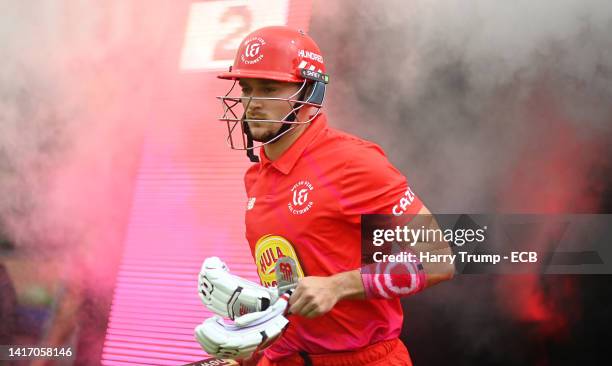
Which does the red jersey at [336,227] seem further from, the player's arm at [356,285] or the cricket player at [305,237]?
the player's arm at [356,285]

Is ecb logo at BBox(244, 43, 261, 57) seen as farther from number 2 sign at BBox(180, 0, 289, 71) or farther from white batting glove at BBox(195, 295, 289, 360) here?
number 2 sign at BBox(180, 0, 289, 71)

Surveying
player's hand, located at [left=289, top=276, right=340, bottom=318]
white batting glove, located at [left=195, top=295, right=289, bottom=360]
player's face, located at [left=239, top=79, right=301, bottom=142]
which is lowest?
white batting glove, located at [left=195, top=295, right=289, bottom=360]

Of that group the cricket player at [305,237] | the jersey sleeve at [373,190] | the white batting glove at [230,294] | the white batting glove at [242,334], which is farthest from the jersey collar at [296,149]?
the white batting glove at [242,334]

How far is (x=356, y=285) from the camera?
2.31 m

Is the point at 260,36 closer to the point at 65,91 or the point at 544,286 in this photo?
the point at 544,286

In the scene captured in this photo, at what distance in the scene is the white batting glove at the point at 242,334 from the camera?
2.11 metres

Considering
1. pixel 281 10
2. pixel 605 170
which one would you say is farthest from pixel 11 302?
pixel 605 170

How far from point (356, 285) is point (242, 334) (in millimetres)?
406

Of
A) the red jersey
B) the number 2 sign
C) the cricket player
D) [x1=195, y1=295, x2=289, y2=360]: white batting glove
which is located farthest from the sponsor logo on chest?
the number 2 sign

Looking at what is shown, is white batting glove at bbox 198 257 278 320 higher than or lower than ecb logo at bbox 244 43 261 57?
lower

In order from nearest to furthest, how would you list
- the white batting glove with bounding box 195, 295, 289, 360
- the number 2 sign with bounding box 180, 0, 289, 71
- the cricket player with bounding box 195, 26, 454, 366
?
1. the white batting glove with bounding box 195, 295, 289, 360
2. the cricket player with bounding box 195, 26, 454, 366
3. the number 2 sign with bounding box 180, 0, 289, 71

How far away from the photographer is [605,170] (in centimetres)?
337

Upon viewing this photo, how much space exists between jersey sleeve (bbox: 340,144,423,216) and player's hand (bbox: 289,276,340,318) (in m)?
0.31

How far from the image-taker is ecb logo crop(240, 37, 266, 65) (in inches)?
104
